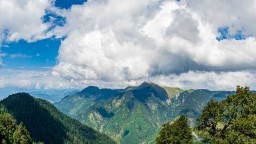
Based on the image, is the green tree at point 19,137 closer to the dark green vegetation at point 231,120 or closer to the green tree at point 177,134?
the green tree at point 177,134

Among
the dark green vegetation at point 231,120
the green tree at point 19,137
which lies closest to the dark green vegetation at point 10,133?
the green tree at point 19,137

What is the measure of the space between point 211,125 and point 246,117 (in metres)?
5.39

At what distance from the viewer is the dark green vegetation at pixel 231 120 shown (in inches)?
1752

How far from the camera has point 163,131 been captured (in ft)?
186

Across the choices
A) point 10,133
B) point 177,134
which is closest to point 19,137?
point 10,133

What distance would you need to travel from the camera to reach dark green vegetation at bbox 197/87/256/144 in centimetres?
4450

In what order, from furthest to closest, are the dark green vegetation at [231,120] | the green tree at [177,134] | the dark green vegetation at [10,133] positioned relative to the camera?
the dark green vegetation at [10,133]
the green tree at [177,134]
the dark green vegetation at [231,120]

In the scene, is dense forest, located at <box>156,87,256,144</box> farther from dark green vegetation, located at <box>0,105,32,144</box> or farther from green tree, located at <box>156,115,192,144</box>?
dark green vegetation, located at <box>0,105,32,144</box>

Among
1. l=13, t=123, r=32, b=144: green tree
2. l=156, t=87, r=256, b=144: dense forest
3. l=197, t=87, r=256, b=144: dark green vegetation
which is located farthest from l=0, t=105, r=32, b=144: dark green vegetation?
l=197, t=87, r=256, b=144: dark green vegetation

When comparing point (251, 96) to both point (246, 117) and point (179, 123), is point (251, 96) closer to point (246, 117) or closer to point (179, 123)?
point (246, 117)

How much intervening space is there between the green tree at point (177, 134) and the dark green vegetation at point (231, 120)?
5229mm

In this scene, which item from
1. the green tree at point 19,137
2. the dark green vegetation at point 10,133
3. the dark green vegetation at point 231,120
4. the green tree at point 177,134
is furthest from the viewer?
the green tree at point 19,137

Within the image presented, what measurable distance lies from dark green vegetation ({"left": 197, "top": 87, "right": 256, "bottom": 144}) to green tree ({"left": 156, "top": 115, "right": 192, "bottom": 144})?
5.23m

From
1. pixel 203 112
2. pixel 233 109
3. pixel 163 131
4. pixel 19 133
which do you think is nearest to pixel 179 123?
pixel 163 131
